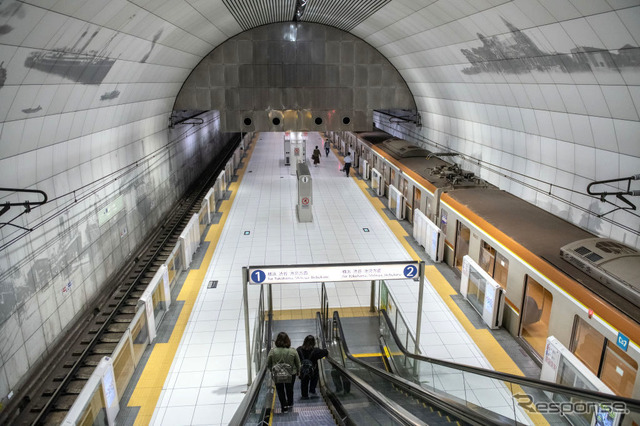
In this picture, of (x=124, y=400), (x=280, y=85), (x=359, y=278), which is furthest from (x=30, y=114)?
(x=280, y=85)

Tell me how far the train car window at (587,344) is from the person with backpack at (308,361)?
135 inches

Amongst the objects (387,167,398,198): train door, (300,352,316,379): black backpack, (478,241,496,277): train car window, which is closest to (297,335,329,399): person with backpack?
(300,352,316,379): black backpack

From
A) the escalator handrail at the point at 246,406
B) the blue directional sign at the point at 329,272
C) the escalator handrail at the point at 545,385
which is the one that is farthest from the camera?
the blue directional sign at the point at 329,272

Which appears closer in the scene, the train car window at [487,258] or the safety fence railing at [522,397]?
the safety fence railing at [522,397]

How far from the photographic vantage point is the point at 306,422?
553cm

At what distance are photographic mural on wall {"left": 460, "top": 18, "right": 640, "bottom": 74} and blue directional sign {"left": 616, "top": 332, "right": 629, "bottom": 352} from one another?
366 cm

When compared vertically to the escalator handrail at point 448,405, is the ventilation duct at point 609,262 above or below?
above

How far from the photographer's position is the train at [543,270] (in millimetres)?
5359

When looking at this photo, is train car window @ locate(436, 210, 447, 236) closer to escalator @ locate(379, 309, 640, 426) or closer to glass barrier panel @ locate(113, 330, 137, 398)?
escalator @ locate(379, 309, 640, 426)

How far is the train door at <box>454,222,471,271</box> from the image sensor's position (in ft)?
32.4

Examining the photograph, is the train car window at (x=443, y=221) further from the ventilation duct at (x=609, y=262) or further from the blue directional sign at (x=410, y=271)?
the blue directional sign at (x=410, y=271)

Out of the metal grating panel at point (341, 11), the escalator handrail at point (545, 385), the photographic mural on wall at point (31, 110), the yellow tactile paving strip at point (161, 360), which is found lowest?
the yellow tactile paving strip at point (161, 360)

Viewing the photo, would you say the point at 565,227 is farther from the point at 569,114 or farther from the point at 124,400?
the point at 124,400

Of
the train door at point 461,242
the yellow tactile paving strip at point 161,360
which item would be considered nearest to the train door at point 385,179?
the train door at point 461,242
